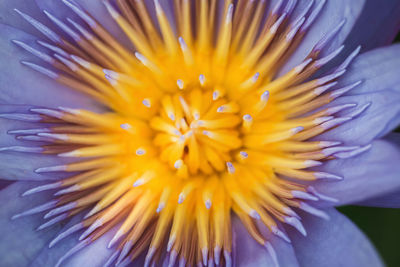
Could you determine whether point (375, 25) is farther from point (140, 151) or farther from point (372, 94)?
point (140, 151)

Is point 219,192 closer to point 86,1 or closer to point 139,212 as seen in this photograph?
point 139,212

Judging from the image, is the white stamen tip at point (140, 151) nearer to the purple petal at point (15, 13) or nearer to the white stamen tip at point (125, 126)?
the white stamen tip at point (125, 126)

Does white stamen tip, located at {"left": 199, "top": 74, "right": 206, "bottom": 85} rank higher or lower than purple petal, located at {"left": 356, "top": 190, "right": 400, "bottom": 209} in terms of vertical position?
higher

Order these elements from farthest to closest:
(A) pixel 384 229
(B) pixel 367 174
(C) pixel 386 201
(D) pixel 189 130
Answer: (A) pixel 384 229, (D) pixel 189 130, (C) pixel 386 201, (B) pixel 367 174

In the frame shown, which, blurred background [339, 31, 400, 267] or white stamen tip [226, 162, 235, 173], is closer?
white stamen tip [226, 162, 235, 173]

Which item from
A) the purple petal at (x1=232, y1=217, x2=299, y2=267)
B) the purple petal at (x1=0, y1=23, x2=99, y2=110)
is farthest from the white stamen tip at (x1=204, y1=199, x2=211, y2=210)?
the purple petal at (x1=0, y1=23, x2=99, y2=110)

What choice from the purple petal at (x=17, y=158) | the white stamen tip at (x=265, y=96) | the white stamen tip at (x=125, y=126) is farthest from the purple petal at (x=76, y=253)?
the white stamen tip at (x=265, y=96)

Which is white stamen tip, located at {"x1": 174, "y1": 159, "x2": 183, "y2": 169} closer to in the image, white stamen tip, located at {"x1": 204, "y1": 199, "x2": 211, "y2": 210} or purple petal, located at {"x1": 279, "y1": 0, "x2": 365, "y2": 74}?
white stamen tip, located at {"x1": 204, "y1": 199, "x2": 211, "y2": 210}

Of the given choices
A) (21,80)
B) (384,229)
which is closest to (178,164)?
(21,80)
